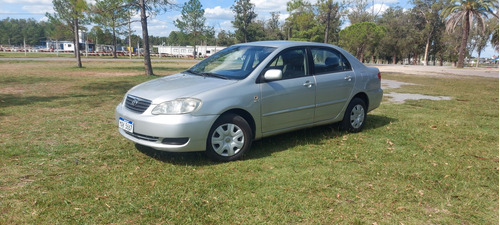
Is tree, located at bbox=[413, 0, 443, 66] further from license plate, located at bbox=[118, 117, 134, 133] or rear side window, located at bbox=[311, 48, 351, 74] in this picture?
license plate, located at bbox=[118, 117, 134, 133]

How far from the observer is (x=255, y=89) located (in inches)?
182

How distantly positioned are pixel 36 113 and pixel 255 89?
5332 mm

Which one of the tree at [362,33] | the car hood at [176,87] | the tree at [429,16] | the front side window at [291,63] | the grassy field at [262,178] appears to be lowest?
the grassy field at [262,178]

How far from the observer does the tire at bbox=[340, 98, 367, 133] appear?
6.00 m

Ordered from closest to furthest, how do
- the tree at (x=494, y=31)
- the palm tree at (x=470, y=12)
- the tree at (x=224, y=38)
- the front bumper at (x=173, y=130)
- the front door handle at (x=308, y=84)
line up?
1. the front bumper at (x=173, y=130)
2. the front door handle at (x=308, y=84)
3. the palm tree at (x=470, y=12)
4. the tree at (x=494, y=31)
5. the tree at (x=224, y=38)

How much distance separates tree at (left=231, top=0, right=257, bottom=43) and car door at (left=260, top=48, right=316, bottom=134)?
234 ft

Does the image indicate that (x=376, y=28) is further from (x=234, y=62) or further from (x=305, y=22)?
(x=234, y=62)

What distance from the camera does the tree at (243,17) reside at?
7525 centimetres

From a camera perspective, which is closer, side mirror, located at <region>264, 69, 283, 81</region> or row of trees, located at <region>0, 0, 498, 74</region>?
side mirror, located at <region>264, 69, 283, 81</region>

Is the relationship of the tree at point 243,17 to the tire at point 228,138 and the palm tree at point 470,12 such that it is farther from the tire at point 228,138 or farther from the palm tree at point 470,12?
the tire at point 228,138

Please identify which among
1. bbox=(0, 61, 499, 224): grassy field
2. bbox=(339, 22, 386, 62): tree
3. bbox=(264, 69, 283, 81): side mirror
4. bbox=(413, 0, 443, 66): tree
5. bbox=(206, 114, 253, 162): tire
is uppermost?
bbox=(413, 0, 443, 66): tree

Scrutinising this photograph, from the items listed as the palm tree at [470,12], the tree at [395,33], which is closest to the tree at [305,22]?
the tree at [395,33]

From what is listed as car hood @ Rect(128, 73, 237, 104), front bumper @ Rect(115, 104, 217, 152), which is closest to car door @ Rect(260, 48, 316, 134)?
car hood @ Rect(128, 73, 237, 104)

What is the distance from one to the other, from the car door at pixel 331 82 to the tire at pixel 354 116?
0.18 meters
